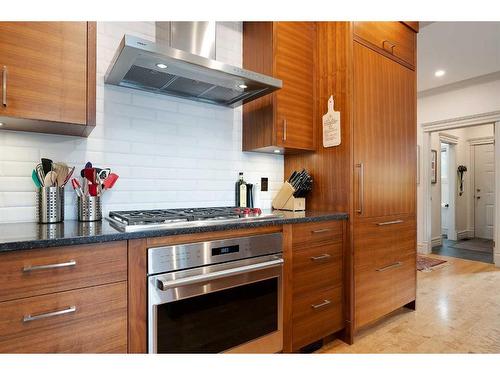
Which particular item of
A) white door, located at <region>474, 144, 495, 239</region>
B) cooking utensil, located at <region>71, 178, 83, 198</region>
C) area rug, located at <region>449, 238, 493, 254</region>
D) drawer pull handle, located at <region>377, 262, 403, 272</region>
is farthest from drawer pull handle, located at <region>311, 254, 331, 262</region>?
white door, located at <region>474, 144, 495, 239</region>

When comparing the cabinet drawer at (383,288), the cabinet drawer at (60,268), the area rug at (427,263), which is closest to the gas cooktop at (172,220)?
the cabinet drawer at (60,268)

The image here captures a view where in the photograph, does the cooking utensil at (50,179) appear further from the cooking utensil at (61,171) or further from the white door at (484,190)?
the white door at (484,190)

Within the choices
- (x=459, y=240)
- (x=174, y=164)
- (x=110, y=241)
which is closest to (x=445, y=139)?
(x=459, y=240)

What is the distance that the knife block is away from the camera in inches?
87.7

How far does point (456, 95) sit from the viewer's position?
462cm

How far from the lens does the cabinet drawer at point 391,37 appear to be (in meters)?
2.16

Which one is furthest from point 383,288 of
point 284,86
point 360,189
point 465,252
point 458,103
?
point 458,103

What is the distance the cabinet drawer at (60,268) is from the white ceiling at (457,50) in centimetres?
358

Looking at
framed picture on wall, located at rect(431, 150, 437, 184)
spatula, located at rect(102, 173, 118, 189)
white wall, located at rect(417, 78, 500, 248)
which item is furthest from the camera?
framed picture on wall, located at rect(431, 150, 437, 184)

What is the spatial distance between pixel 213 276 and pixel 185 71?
1.13m

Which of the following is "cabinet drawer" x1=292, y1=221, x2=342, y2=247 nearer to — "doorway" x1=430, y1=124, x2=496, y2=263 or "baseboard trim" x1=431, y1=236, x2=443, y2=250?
"baseboard trim" x1=431, y1=236, x2=443, y2=250

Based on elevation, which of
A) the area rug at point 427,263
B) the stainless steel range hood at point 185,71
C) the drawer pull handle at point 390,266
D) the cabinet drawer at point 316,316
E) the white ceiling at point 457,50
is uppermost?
the white ceiling at point 457,50

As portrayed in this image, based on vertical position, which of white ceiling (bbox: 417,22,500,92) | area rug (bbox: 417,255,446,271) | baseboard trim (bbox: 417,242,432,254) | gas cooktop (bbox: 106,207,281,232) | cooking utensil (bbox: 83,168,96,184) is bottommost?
area rug (bbox: 417,255,446,271)

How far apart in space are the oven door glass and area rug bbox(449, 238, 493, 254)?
5122 mm
